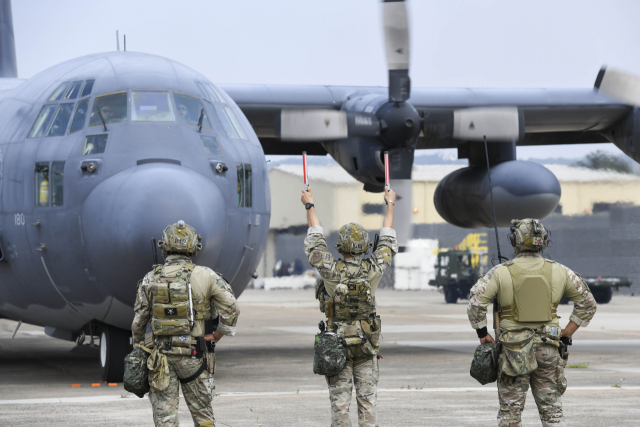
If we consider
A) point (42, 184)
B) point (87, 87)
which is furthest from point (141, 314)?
point (87, 87)

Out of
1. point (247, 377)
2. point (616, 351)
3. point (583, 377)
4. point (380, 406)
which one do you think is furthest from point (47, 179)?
point (616, 351)

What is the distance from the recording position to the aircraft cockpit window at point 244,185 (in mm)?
9695

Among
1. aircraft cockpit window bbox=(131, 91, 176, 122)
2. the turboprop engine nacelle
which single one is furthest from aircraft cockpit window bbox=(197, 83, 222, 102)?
the turboprop engine nacelle

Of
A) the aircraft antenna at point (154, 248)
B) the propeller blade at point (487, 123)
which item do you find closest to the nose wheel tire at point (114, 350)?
the aircraft antenna at point (154, 248)

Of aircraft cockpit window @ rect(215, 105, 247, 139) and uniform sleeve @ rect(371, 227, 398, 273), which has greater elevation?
aircraft cockpit window @ rect(215, 105, 247, 139)

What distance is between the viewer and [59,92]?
32.4 ft

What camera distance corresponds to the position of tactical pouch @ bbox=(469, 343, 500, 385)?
584cm

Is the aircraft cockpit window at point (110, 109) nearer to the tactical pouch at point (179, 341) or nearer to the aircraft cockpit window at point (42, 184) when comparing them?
the aircraft cockpit window at point (42, 184)

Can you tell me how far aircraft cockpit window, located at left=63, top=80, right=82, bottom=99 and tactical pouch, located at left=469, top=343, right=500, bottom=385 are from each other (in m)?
5.65

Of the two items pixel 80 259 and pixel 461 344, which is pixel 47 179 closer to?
pixel 80 259

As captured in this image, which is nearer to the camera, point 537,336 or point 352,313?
point 537,336

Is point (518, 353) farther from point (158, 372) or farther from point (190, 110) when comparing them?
point (190, 110)

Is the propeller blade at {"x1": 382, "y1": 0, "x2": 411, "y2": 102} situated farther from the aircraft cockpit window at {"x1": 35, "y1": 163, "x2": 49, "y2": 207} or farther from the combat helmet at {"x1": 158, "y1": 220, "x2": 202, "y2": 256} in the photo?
the combat helmet at {"x1": 158, "y1": 220, "x2": 202, "y2": 256}

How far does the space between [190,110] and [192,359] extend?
460 centimetres
